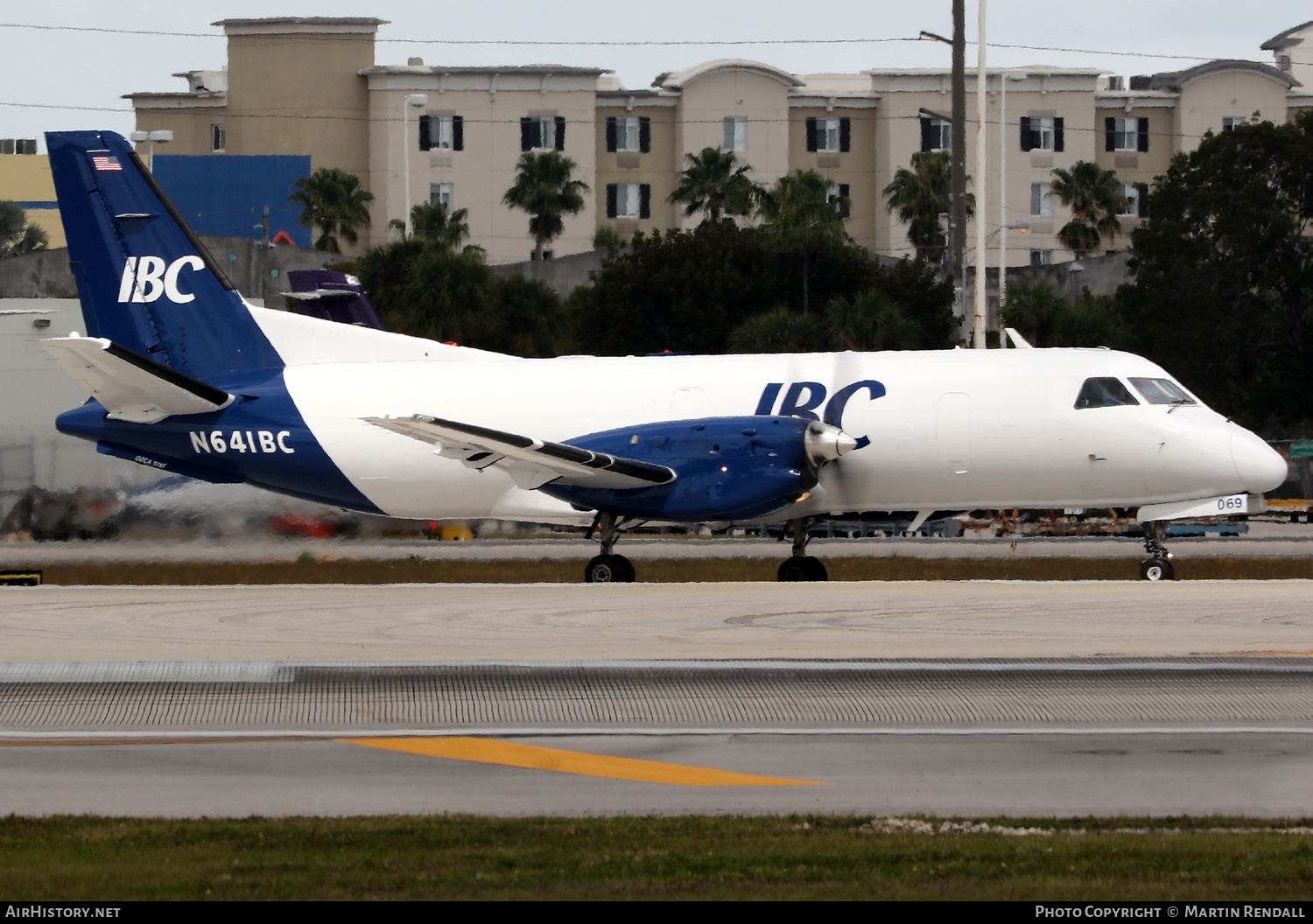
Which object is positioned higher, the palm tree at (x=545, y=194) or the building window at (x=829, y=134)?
the building window at (x=829, y=134)

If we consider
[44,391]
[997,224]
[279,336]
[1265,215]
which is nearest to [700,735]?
[279,336]

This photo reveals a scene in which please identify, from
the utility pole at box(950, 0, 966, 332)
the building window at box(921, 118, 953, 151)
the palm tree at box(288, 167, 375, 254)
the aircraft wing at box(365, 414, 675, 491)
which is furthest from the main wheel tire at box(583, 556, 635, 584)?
the building window at box(921, 118, 953, 151)

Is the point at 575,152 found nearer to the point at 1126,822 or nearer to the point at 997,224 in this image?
the point at 997,224

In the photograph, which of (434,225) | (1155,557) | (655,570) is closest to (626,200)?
(434,225)

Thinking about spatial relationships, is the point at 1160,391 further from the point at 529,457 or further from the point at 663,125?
the point at 663,125

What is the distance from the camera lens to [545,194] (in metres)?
81.1

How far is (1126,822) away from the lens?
8.05 metres

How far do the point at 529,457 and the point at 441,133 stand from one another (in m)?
68.5

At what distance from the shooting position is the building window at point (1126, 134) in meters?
90.6

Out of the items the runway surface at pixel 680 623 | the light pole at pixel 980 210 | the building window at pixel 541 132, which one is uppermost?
the building window at pixel 541 132

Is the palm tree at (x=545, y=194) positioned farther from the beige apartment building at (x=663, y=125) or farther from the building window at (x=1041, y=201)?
the building window at (x=1041, y=201)

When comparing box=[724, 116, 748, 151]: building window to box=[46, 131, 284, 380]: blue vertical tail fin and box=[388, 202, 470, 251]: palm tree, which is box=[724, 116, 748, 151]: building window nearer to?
box=[388, 202, 470, 251]: palm tree

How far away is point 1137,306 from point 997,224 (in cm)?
3016

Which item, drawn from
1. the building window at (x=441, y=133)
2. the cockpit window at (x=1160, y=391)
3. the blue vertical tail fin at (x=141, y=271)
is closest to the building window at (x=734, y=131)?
the building window at (x=441, y=133)
